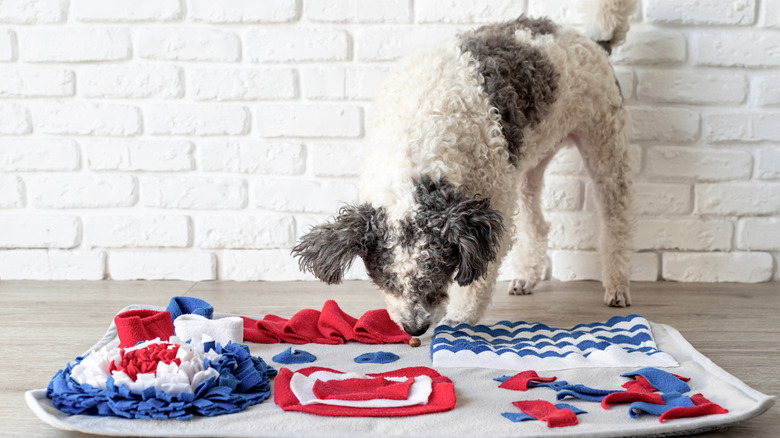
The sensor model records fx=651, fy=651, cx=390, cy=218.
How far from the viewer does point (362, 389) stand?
1541 mm

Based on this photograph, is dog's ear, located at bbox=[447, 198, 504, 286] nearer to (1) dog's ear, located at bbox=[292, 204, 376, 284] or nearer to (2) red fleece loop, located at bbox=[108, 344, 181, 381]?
(1) dog's ear, located at bbox=[292, 204, 376, 284]

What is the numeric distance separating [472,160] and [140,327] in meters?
1.06

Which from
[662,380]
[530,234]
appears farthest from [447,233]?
[530,234]

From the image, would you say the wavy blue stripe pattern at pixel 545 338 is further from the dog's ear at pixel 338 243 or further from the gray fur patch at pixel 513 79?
the gray fur patch at pixel 513 79

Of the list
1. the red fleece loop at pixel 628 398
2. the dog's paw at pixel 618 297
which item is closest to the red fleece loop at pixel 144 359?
the red fleece loop at pixel 628 398

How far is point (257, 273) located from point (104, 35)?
122cm

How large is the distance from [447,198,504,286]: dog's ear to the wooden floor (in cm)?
71

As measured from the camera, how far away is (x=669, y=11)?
279cm

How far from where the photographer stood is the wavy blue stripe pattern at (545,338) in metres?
1.86

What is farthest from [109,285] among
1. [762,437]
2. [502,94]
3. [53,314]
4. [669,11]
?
[669,11]

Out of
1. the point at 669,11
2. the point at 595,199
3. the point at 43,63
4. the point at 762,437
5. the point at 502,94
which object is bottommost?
the point at 762,437

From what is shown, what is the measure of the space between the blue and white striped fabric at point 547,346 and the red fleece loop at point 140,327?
0.77 meters

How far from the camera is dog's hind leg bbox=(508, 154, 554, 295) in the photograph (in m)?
2.75

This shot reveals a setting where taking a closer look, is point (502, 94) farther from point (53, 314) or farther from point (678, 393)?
point (53, 314)
